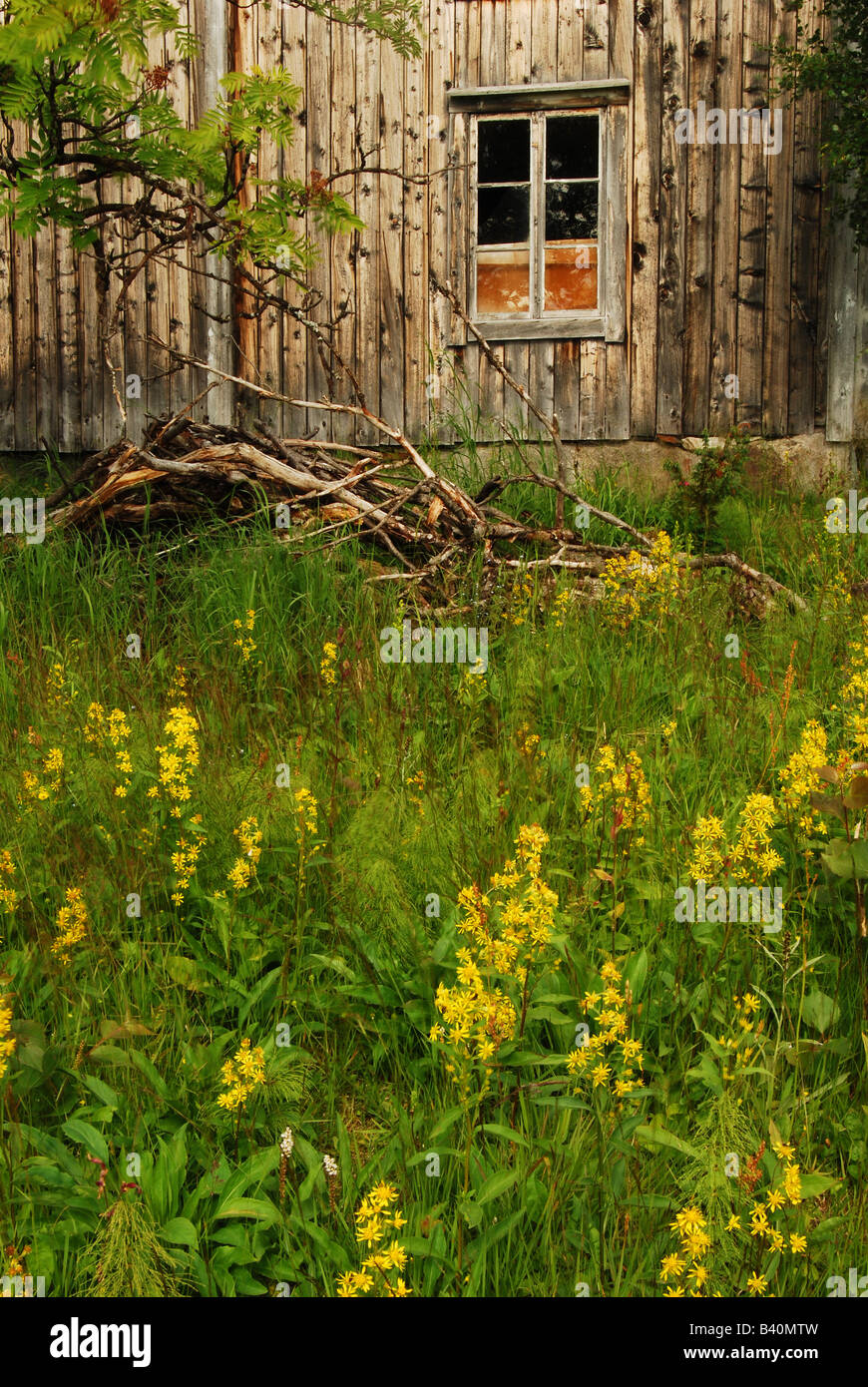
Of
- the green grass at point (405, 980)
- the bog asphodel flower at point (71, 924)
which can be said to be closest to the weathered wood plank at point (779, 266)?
the green grass at point (405, 980)

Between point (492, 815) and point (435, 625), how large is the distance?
172 centimetres

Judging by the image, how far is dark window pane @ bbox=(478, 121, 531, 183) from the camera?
8.02 metres

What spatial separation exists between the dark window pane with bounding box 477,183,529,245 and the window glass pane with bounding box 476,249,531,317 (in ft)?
0.35

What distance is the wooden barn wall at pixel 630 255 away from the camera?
25.1ft

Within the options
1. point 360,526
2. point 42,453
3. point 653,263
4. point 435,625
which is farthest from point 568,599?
point 42,453

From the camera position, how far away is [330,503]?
5.54 m

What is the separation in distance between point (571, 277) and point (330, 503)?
139 inches

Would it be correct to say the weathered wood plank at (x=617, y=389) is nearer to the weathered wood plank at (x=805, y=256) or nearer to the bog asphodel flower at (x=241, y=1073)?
the weathered wood plank at (x=805, y=256)

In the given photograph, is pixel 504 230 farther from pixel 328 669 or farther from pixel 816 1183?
pixel 816 1183

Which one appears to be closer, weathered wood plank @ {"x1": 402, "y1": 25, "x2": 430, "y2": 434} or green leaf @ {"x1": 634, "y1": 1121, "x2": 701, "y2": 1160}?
green leaf @ {"x1": 634, "y1": 1121, "x2": 701, "y2": 1160}

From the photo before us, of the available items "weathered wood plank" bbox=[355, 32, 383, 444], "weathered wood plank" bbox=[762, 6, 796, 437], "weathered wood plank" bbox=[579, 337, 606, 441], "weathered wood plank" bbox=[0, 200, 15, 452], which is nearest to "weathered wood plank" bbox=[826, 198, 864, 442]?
"weathered wood plank" bbox=[762, 6, 796, 437]

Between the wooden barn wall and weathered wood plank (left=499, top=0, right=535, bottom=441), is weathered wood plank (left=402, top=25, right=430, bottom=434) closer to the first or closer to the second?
the wooden barn wall

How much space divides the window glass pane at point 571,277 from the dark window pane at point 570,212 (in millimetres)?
77

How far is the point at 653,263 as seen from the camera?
7.86 metres
